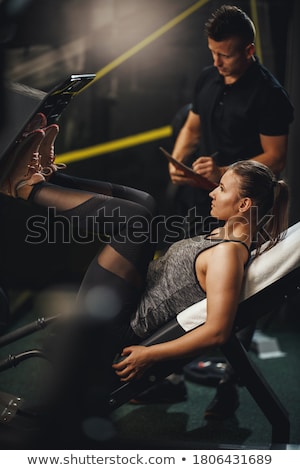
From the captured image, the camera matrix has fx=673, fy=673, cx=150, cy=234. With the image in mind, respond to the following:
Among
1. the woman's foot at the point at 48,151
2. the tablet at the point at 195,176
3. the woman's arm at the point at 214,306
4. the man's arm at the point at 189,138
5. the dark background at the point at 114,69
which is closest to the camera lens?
the woman's arm at the point at 214,306

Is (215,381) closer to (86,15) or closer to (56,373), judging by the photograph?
(56,373)

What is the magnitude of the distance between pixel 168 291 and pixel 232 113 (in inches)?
26.3

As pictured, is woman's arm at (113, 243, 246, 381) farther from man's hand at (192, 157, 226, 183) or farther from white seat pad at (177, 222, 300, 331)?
man's hand at (192, 157, 226, 183)

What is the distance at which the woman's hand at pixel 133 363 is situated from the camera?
1802 millimetres

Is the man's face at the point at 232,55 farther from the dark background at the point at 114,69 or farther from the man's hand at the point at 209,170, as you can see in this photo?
the dark background at the point at 114,69

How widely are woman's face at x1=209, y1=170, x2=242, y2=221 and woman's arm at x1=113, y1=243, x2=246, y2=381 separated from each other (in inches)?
3.8

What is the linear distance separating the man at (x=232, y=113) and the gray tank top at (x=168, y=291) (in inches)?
8.6

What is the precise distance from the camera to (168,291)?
1.88 meters

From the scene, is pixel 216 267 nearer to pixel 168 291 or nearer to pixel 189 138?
pixel 168 291

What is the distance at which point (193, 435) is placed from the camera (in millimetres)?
2279

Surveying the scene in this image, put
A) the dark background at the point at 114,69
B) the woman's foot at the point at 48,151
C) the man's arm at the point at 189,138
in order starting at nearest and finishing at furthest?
the woman's foot at the point at 48,151 → the man's arm at the point at 189,138 → the dark background at the point at 114,69

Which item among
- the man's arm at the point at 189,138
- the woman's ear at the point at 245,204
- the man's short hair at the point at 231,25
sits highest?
the man's short hair at the point at 231,25

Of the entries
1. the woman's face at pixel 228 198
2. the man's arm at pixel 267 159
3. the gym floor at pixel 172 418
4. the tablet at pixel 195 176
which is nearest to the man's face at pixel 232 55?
the man's arm at pixel 267 159

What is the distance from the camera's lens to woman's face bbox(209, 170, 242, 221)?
5.83 feet
